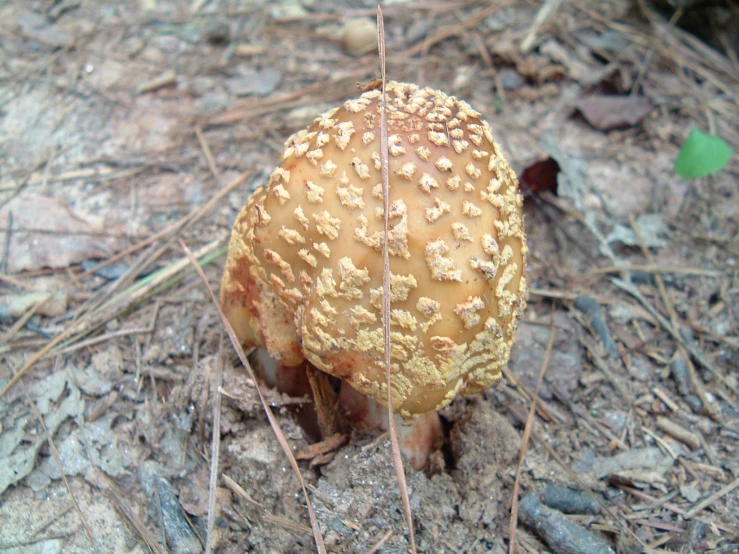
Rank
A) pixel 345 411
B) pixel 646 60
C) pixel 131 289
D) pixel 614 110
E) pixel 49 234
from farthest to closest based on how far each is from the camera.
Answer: pixel 646 60 → pixel 614 110 → pixel 49 234 → pixel 131 289 → pixel 345 411

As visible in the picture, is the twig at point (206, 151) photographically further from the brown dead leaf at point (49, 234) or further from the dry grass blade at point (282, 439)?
the dry grass blade at point (282, 439)

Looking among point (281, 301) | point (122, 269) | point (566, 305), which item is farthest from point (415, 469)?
point (122, 269)

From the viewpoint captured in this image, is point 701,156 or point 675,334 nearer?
point 675,334

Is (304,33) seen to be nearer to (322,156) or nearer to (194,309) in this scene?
(194,309)

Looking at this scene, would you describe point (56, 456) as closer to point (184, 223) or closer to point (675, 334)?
point (184, 223)

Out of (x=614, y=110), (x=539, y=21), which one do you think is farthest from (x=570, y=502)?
(x=539, y=21)

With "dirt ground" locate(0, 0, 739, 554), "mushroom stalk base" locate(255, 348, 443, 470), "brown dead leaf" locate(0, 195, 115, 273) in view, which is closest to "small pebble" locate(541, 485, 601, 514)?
"dirt ground" locate(0, 0, 739, 554)
